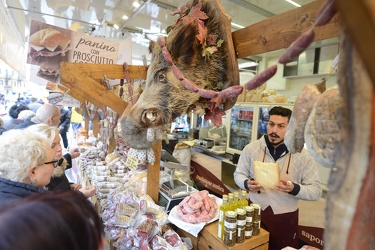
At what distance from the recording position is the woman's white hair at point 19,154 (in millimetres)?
1285

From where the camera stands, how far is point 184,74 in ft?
2.77

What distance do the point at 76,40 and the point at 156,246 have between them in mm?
1917

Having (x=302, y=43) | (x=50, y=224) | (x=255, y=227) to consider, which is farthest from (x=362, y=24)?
(x=255, y=227)

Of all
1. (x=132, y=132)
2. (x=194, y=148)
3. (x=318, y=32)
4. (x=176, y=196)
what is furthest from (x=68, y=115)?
(x=318, y=32)

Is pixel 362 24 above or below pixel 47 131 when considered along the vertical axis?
above

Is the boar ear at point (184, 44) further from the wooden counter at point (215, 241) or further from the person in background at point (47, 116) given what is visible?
the person in background at point (47, 116)

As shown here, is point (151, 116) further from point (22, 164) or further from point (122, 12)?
point (122, 12)

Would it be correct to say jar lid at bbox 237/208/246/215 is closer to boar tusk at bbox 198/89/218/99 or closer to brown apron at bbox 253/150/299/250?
brown apron at bbox 253/150/299/250

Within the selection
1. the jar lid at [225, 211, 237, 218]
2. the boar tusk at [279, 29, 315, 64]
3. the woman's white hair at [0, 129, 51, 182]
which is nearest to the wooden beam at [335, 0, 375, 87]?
the boar tusk at [279, 29, 315, 64]

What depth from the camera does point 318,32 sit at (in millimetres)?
618

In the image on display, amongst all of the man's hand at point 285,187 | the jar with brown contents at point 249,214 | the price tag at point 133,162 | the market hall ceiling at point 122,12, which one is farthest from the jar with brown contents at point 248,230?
the market hall ceiling at point 122,12

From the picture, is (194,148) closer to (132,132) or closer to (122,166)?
(122,166)

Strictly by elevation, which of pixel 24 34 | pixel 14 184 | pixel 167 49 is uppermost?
pixel 24 34

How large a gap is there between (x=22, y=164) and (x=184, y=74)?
1.11 metres
